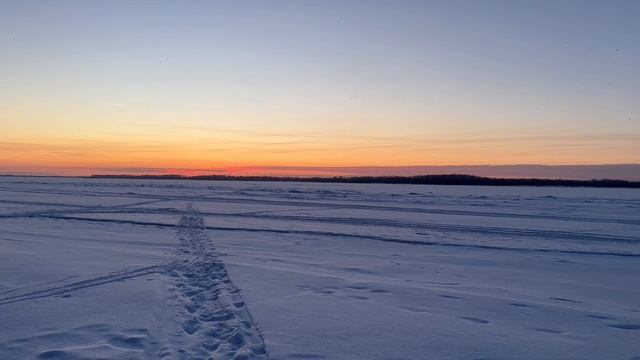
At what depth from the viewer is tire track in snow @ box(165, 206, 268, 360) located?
4.84 meters

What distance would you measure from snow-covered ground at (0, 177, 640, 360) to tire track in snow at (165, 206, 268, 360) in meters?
0.02

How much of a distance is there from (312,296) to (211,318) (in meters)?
1.69

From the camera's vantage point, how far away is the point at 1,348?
4.79m

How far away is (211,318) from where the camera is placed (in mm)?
5949

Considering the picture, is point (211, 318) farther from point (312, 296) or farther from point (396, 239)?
point (396, 239)

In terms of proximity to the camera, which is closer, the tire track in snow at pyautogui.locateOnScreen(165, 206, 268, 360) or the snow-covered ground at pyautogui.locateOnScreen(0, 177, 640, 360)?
the tire track in snow at pyautogui.locateOnScreen(165, 206, 268, 360)

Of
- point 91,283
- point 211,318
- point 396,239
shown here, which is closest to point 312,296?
point 211,318

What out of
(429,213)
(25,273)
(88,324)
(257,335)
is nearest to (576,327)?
(257,335)

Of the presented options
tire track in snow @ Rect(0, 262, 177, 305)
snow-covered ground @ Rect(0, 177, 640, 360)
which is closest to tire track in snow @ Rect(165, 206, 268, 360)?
snow-covered ground @ Rect(0, 177, 640, 360)

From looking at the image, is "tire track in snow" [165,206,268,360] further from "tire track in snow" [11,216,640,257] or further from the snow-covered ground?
"tire track in snow" [11,216,640,257]

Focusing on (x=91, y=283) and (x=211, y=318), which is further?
(x=91, y=283)

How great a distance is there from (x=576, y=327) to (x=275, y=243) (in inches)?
326

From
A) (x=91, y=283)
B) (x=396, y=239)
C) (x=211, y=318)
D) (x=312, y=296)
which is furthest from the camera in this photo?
(x=396, y=239)

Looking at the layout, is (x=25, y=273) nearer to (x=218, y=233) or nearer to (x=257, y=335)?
(x=257, y=335)
